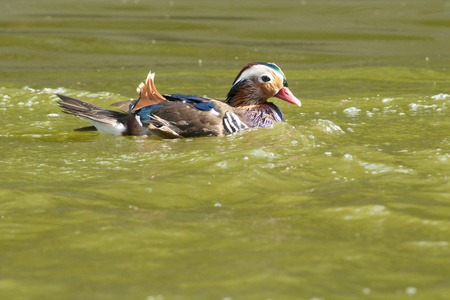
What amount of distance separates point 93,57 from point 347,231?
33.7 feet

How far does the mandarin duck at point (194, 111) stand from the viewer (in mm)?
7656

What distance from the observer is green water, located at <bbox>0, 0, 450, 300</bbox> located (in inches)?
154

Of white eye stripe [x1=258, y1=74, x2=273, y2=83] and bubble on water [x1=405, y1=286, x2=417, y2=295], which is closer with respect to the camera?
bubble on water [x1=405, y1=286, x2=417, y2=295]

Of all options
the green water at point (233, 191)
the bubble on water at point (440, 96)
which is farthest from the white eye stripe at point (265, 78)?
the bubble on water at point (440, 96)

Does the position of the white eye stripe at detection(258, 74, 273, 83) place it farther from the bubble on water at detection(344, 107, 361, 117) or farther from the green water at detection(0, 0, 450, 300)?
the bubble on water at detection(344, 107, 361, 117)

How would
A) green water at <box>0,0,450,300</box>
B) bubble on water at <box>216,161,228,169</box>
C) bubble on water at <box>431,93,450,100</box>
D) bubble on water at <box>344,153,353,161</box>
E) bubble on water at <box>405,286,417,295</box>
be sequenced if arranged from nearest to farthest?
1. bubble on water at <box>405,286,417,295</box>
2. green water at <box>0,0,450,300</box>
3. bubble on water at <box>216,161,228,169</box>
4. bubble on water at <box>344,153,353,161</box>
5. bubble on water at <box>431,93,450,100</box>

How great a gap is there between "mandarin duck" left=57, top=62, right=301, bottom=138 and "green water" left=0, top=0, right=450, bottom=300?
6.9 inches

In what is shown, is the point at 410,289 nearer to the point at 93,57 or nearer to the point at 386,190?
the point at 386,190

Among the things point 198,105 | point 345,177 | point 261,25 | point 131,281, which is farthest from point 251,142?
point 261,25

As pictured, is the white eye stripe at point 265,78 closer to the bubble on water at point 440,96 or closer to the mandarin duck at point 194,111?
the mandarin duck at point 194,111

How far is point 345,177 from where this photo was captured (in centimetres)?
605

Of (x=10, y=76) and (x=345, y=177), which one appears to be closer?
(x=345, y=177)

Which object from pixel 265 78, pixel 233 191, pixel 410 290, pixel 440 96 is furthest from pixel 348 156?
pixel 440 96

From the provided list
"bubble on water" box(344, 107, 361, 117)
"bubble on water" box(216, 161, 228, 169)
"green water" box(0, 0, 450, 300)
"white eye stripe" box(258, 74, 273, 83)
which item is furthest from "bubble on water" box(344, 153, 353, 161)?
"bubble on water" box(344, 107, 361, 117)
